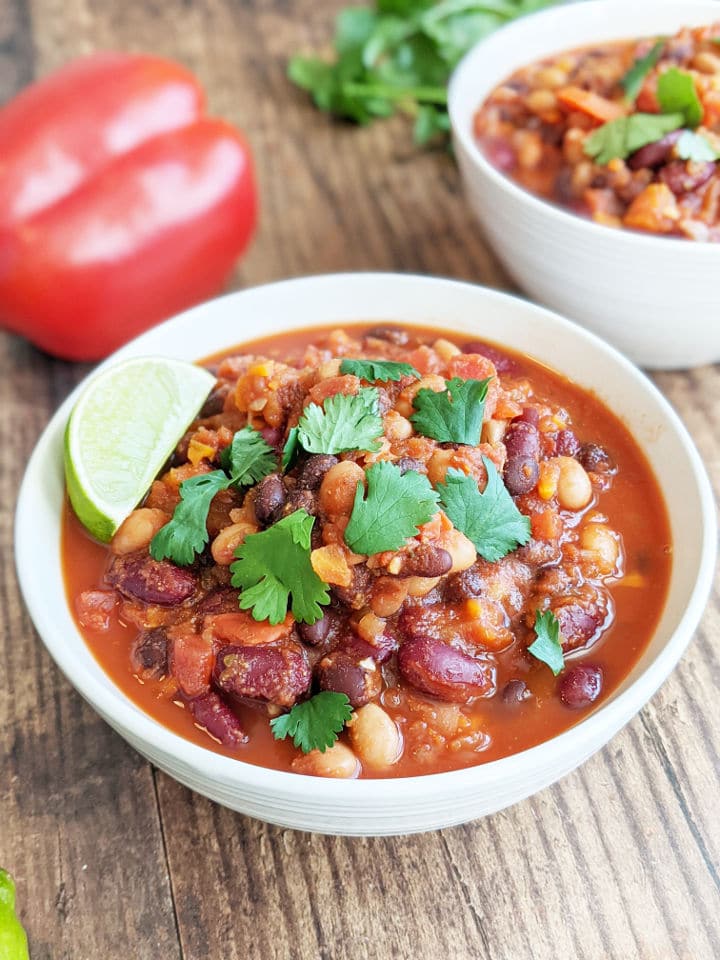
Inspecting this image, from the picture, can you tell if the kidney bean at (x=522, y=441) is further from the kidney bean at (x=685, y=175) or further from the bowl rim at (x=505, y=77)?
the kidney bean at (x=685, y=175)

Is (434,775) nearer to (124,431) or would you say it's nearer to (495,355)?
(124,431)

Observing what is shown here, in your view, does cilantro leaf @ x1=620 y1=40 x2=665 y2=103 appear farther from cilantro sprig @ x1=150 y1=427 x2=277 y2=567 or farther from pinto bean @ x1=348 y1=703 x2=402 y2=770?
pinto bean @ x1=348 y1=703 x2=402 y2=770

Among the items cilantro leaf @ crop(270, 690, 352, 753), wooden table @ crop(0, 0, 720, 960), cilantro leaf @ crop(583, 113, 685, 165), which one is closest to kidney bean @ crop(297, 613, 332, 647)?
cilantro leaf @ crop(270, 690, 352, 753)

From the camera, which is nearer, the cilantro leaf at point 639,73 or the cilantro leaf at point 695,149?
the cilantro leaf at point 695,149

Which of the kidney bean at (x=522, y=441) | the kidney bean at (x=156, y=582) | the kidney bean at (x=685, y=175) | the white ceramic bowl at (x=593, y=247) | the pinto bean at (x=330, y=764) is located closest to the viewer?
the pinto bean at (x=330, y=764)

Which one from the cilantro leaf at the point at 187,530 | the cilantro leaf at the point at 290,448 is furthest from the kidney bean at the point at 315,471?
the cilantro leaf at the point at 187,530

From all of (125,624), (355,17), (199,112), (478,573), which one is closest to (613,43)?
(355,17)

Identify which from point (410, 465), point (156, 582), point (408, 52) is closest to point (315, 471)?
point (410, 465)

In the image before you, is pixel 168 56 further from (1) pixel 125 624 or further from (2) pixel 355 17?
(1) pixel 125 624
